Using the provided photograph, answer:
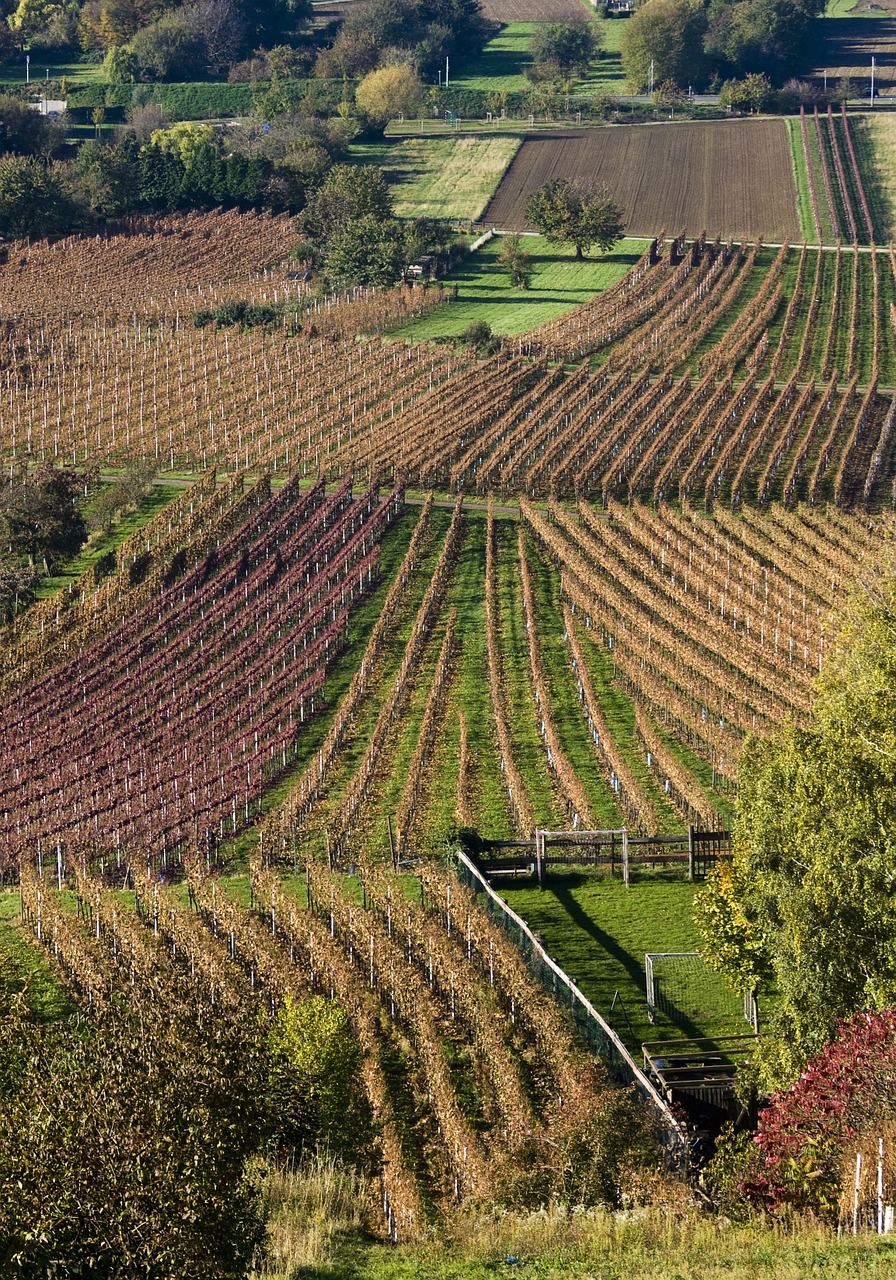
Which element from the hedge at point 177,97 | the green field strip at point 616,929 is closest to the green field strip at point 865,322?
the green field strip at point 616,929

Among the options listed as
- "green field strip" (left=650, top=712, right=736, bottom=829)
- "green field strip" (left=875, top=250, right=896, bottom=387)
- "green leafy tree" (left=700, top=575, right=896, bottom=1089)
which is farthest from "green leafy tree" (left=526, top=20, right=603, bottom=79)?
"green leafy tree" (left=700, top=575, right=896, bottom=1089)

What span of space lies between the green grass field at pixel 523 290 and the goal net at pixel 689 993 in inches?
2892

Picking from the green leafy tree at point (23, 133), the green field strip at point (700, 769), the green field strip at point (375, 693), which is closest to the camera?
the green field strip at point (700, 769)

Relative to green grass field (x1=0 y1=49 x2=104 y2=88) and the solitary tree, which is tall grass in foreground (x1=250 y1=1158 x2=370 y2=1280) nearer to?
the solitary tree

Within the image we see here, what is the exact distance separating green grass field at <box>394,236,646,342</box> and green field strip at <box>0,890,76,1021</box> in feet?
228

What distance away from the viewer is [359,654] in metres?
65.4

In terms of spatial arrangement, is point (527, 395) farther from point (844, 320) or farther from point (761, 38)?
point (761, 38)

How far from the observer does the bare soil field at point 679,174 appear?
136750 millimetres

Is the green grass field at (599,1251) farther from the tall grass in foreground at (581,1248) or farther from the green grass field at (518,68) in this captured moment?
the green grass field at (518,68)

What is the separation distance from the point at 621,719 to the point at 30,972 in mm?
24748

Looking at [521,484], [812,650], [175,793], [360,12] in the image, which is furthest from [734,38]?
[175,793]

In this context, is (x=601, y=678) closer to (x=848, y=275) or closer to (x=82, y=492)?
(x=82, y=492)

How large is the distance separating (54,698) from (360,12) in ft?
496

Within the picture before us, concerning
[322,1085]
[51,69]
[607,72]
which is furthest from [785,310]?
[51,69]
